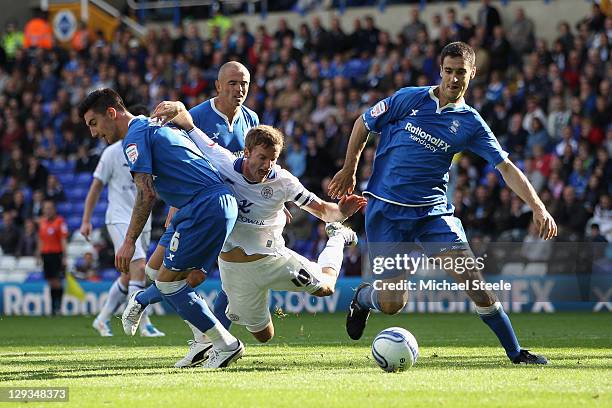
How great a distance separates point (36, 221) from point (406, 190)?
15.0m

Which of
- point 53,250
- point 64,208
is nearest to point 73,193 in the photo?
point 64,208

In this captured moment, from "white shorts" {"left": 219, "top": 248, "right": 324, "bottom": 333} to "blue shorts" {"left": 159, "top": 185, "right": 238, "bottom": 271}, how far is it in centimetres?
51

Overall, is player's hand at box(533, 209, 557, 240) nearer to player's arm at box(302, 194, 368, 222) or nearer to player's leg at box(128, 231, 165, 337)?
player's arm at box(302, 194, 368, 222)

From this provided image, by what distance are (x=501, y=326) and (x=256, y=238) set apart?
215 centimetres

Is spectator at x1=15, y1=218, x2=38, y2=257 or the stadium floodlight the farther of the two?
the stadium floodlight

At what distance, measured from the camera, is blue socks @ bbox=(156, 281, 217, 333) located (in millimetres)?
9414

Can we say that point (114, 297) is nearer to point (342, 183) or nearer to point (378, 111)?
point (342, 183)

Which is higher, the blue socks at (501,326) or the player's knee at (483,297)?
the player's knee at (483,297)

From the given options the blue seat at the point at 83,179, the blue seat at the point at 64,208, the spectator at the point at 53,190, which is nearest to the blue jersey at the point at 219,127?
the spectator at the point at 53,190

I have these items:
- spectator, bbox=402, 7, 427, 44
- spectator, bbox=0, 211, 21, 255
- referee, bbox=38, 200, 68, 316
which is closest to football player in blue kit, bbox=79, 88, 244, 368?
referee, bbox=38, 200, 68, 316

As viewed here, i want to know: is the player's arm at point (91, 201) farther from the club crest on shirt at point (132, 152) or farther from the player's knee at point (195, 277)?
the club crest on shirt at point (132, 152)

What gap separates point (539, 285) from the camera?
1889 centimetres

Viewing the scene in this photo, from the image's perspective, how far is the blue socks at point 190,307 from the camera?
30.9 ft

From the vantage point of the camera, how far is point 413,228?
10.2 meters
